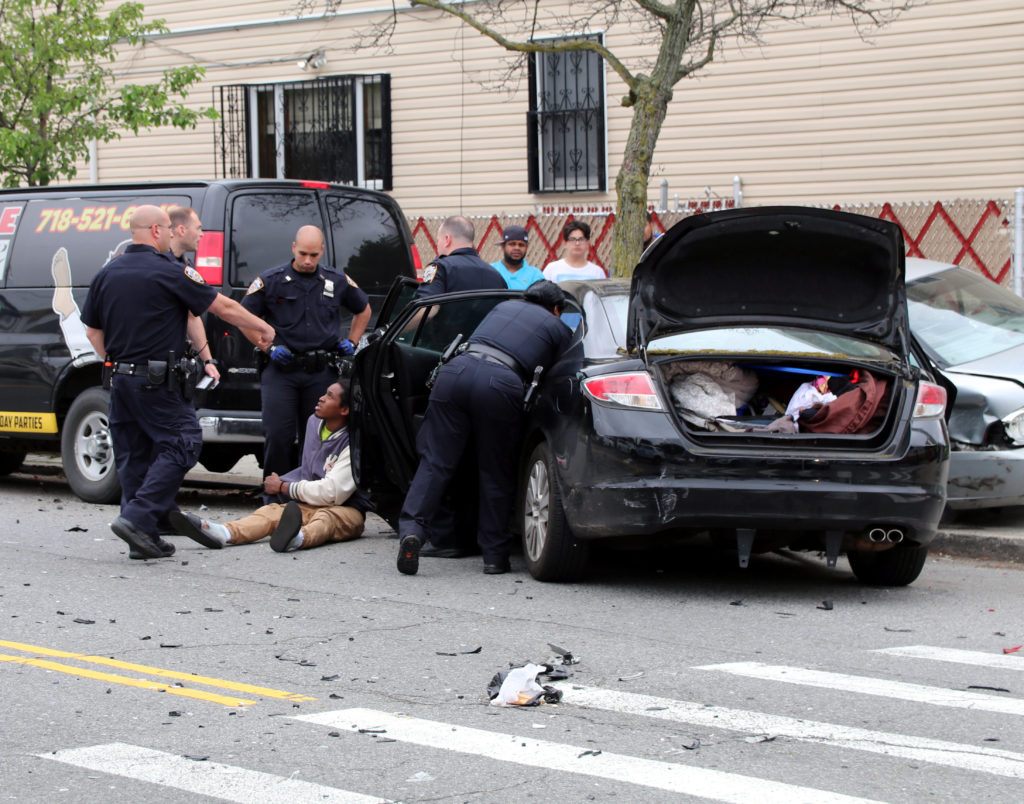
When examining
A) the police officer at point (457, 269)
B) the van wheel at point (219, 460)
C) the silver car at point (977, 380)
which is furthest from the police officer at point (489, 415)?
the van wheel at point (219, 460)

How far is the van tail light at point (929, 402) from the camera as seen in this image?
695 cm

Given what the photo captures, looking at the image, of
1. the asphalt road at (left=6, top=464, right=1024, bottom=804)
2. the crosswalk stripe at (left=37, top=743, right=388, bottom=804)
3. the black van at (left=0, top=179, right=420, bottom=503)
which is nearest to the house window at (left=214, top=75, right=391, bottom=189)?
the black van at (left=0, top=179, right=420, bottom=503)

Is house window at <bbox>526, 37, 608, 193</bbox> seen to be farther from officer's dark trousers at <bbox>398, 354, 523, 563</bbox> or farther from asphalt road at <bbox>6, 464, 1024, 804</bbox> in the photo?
officer's dark trousers at <bbox>398, 354, 523, 563</bbox>

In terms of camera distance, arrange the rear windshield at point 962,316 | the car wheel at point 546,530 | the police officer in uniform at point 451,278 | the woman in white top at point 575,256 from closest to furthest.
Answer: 1. the car wheel at point 546,530
2. the police officer in uniform at point 451,278
3. the rear windshield at point 962,316
4. the woman in white top at point 575,256

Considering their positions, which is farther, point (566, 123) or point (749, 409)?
point (566, 123)

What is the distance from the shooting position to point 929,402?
6992 millimetres

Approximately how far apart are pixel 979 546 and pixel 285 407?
14.2ft

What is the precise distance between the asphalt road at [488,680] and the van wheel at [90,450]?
2064 millimetres

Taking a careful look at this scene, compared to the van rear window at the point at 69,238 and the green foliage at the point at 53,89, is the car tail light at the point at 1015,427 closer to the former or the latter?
the van rear window at the point at 69,238

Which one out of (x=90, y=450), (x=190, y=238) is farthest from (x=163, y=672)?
(x=90, y=450)

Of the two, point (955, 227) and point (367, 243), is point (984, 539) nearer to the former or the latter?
point (367, 243)

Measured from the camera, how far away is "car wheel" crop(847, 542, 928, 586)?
7.35m

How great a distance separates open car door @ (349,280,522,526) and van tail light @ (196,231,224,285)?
5.81ft

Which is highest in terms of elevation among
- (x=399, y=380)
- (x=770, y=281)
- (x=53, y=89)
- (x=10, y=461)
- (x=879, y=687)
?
(x=53, y=89)
